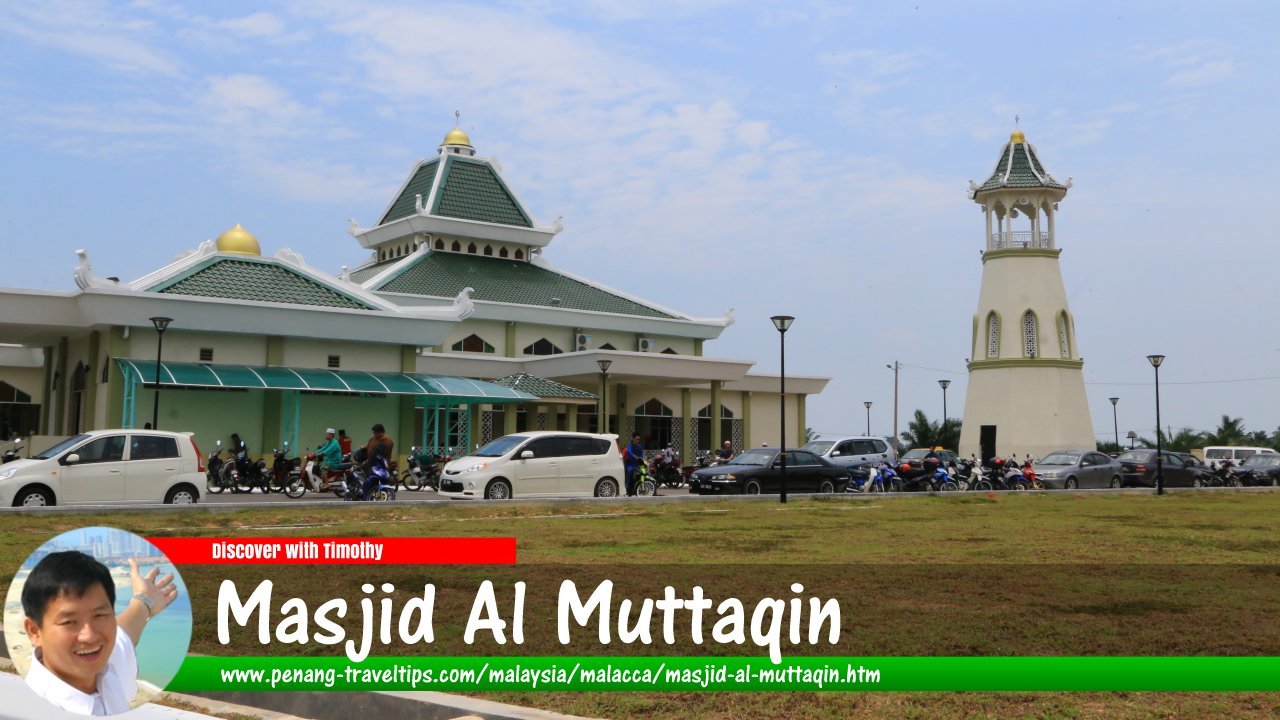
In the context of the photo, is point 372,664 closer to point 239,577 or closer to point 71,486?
point 239,577

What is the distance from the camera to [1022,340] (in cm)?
4566

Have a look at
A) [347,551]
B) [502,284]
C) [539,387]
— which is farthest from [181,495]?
[502,284]

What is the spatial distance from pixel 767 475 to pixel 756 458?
0.82m

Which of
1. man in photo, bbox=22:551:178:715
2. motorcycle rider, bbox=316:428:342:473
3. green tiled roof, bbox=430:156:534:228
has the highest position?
green tiled roof, bbox=430:156:534:228

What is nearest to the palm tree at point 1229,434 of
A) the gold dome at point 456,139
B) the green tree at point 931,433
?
the green tree at point 931,433

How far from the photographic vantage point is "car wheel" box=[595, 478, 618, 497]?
2283cm

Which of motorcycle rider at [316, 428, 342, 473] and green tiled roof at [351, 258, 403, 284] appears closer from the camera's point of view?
motorcycle rider at [316, 428, 342, 473]

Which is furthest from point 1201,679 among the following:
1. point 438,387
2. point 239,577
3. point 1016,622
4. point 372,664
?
point 438,387

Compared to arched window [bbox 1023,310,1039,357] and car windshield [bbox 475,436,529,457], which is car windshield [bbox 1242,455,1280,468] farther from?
car windshield [bbox 475,436,529,457]

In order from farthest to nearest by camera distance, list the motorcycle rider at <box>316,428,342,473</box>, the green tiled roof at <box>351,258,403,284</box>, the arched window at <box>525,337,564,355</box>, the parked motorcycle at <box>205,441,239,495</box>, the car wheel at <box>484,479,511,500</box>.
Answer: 1. the green tiled roof at <box>351,258,403,284</box>
2. the arched window at <box>525,337,564,355</box>
3. the parked motorcycle at <box>205,441,239,495</box>
4. the motorcycle rider at <box>316,428,342,473</box>
5. the car wheel at <box>484,479,511,500</box>

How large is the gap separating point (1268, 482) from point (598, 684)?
125 ft

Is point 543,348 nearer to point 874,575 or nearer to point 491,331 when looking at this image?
point 491,331

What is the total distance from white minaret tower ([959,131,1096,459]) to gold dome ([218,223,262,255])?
28377mm

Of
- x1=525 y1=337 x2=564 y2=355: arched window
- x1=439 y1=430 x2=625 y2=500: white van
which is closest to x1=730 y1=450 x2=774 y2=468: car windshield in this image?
x1=439 y1=430 x2=625 y2=500: white van
